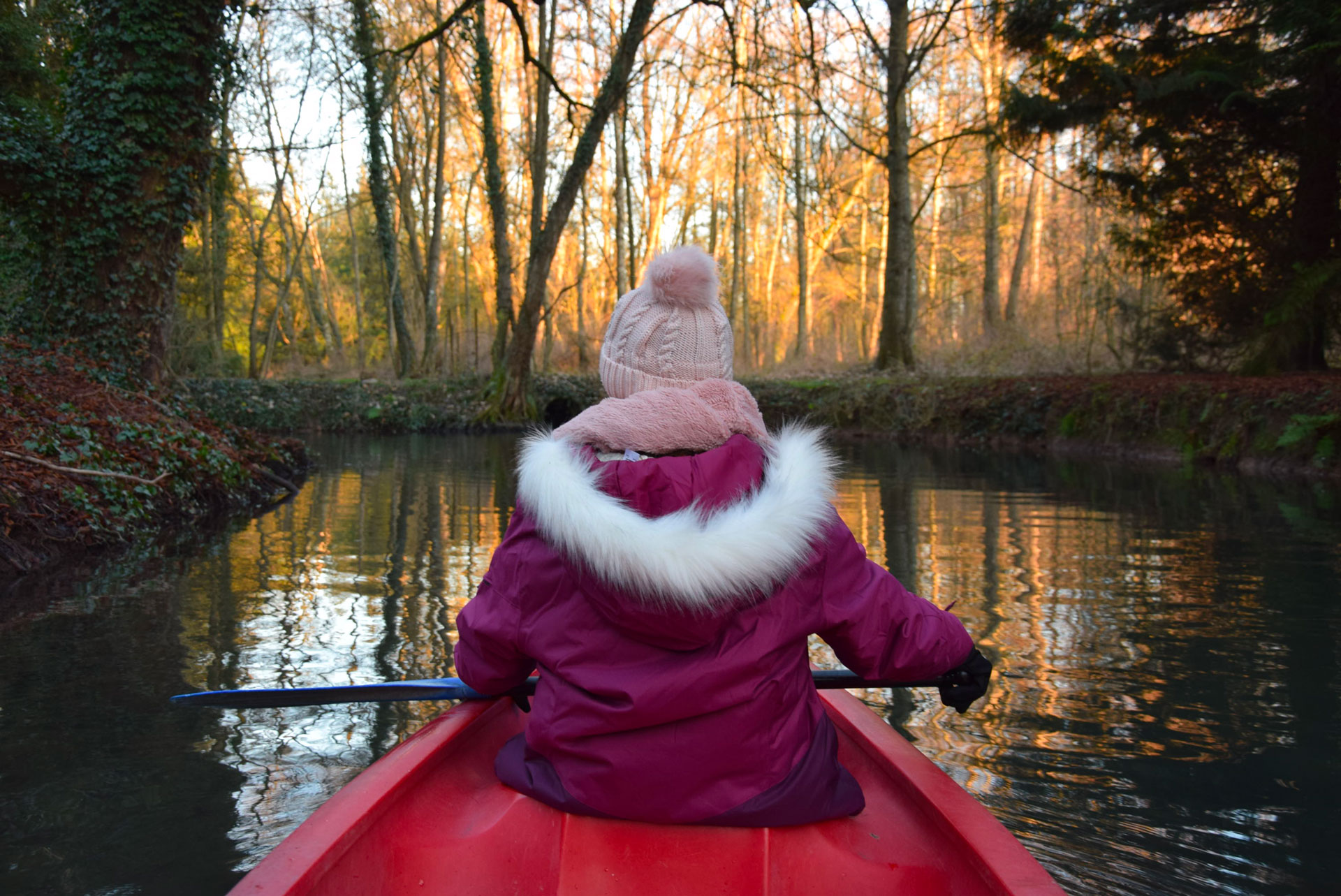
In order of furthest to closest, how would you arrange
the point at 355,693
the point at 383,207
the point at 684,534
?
the point at 383,207
the point at 355,693
the point at 684,534

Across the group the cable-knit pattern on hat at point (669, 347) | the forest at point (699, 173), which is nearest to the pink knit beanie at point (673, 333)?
the cable-knit pattern on hat at point (669, 347)

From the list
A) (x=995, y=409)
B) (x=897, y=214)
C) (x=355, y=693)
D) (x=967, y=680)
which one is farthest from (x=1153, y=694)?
(x=897, y=214)

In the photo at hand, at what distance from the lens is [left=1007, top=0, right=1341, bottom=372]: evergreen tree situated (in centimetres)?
1161

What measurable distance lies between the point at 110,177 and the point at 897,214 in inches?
511

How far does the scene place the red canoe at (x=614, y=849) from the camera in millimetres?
1824

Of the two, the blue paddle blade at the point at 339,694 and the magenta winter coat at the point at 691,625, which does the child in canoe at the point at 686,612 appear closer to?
the magenta winter coat at the point at 691,625

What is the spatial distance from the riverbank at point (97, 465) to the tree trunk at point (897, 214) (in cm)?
1206

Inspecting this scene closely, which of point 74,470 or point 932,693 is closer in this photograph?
point 932,693

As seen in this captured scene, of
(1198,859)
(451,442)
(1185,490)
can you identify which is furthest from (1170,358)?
(1198,859)

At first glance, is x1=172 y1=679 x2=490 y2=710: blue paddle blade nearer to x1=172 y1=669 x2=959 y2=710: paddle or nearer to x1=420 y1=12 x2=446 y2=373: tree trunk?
x1=172 y1=669 x2=959 y2=710: paddle

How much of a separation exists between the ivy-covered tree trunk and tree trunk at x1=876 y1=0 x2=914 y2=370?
11826 millimetres

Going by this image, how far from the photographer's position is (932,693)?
3.91 meters

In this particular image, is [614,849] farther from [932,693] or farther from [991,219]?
[991,219]

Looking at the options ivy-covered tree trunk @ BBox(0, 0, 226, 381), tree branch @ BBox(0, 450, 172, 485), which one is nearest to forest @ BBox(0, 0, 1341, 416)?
ivy-covered tree trunk @ BBox(0, 0, 226, 381)
